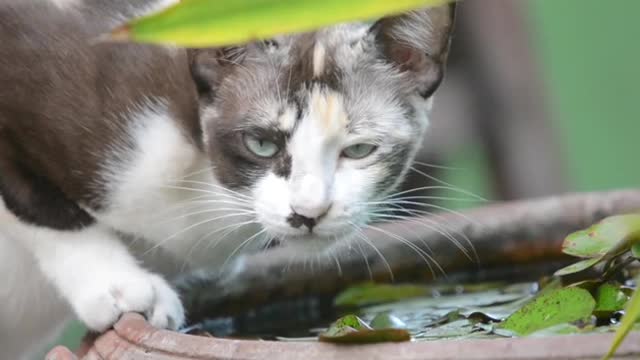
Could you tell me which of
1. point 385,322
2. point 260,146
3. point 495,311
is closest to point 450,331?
point 385,322

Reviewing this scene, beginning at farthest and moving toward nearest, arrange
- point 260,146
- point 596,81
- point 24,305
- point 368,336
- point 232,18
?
point 596,81, point 24,305, point 260,146, point 368,336, point 232,18

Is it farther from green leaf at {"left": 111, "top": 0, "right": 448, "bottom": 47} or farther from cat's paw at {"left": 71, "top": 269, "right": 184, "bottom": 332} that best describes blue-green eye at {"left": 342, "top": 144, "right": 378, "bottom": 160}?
green leaf at {"left": 111, "top": 0, "right": 448, "bottom": 47}

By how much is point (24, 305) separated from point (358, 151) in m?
0.53

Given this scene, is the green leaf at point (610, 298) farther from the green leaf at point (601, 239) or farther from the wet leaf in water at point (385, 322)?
the wet leaf in water at point (385, 322)

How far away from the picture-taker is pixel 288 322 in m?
1.45

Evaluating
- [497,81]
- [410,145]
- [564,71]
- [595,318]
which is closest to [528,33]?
[497,81]

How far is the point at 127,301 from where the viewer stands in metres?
1.25

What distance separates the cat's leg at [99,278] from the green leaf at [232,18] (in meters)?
0.68

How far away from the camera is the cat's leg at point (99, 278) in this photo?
1.24m

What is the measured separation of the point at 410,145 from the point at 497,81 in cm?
142

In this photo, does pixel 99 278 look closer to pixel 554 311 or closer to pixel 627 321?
pixel 554 311

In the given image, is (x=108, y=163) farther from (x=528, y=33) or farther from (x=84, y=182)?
(x=528, y=33)

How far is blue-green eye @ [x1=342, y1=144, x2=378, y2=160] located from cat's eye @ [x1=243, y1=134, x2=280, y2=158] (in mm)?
77

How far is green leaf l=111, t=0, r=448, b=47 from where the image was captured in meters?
0.57
